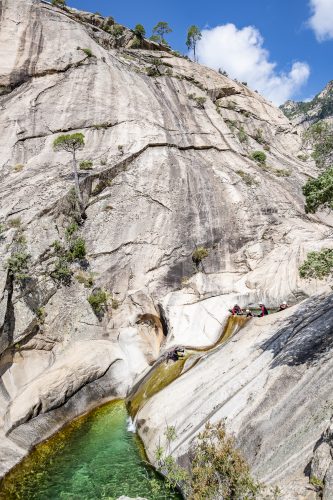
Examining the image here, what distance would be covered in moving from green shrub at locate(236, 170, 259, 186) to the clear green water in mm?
31225

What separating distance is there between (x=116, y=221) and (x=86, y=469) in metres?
25.3

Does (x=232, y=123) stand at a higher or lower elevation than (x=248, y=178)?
higher

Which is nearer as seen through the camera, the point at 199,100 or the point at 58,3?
the point at 199,100

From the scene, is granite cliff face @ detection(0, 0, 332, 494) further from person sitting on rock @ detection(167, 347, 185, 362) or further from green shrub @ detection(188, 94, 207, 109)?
person sitting on rock @ detection(167, 347, 185, 362)

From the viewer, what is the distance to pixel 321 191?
18.2 metres

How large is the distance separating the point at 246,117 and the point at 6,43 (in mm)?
42893

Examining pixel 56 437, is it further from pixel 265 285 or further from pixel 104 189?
pixel 104 189

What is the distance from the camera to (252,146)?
6175cm

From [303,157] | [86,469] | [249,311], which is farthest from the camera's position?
[303,157]

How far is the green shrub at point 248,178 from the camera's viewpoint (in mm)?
45969

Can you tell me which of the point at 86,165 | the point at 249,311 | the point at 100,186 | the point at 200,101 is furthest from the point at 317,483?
the point at 200,101

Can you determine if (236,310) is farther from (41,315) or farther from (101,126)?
(101,126)

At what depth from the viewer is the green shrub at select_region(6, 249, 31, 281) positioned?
103 ft

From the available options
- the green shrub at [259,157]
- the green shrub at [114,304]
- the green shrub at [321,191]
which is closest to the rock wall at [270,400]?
the green shrub at [321,191]
